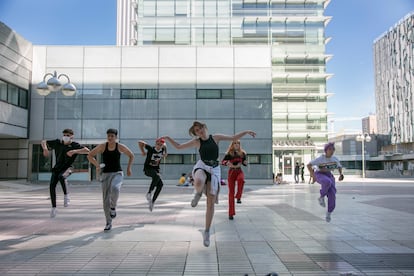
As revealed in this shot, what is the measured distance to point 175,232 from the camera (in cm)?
726

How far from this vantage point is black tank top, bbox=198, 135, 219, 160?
6.00 metres

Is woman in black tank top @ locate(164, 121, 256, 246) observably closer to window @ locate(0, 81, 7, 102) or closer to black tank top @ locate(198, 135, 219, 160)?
black tank top @ locate(198, 135, 219, 160)

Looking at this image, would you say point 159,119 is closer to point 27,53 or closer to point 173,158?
point 173,158

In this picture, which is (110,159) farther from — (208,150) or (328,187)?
(328,187)

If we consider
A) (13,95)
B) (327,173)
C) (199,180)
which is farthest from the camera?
(13,95)

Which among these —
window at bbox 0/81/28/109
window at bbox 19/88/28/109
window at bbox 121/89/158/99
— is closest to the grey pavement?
window at bbox 0/81/28/109

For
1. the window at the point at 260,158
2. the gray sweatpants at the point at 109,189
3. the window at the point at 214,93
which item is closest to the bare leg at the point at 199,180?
the gray sweatpants at the point at 109,189

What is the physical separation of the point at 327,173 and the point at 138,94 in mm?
23127

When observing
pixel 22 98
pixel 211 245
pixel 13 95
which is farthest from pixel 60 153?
pixel 22 98

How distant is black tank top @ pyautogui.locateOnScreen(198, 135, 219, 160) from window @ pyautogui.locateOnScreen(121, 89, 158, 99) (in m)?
24.0

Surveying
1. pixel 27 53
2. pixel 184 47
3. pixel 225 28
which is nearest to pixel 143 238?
pixel 184 47

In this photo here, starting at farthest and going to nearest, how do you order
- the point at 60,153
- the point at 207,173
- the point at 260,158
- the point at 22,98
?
the point at 260,158 → the point at 22,98 → the point at 60,153 → the point at 207,173

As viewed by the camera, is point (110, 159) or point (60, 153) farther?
point (60, 153)

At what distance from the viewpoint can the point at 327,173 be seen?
333 inches
